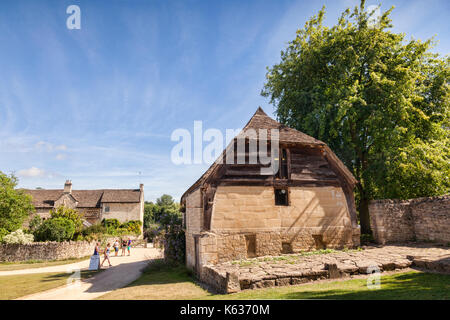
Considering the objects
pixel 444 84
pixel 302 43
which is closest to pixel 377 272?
pixel 444 84

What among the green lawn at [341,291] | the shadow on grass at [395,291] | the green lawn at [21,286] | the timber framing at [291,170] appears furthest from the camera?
the timber framing at [291,170]

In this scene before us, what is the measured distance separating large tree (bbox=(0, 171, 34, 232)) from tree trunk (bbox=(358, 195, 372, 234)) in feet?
100

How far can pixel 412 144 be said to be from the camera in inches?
558

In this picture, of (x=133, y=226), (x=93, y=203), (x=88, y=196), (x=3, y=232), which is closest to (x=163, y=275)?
(x=3, y=232)

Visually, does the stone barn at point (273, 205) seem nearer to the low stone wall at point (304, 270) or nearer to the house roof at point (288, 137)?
the house roof at point (288, 137)

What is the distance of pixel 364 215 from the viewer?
1675 centimetres

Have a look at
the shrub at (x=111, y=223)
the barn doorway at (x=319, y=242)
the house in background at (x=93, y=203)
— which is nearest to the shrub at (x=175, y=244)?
the barn doorway at (x=319, y=242)

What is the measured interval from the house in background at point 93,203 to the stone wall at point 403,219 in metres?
38.3

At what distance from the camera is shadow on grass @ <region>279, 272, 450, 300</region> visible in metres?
5.26

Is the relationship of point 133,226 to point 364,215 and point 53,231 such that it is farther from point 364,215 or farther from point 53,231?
point 364,215

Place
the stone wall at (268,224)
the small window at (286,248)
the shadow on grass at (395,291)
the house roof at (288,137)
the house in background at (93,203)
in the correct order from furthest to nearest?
the house in background at (93,203)
the house roof at (288,137)
the small window at (286,248)
the stone wall at (268,224)
the shadow on grass at (395,291)

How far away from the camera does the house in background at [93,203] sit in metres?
40.8

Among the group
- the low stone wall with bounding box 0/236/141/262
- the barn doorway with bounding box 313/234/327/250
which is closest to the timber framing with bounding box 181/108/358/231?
the barn doorway with bounding box 313/234/327/250
